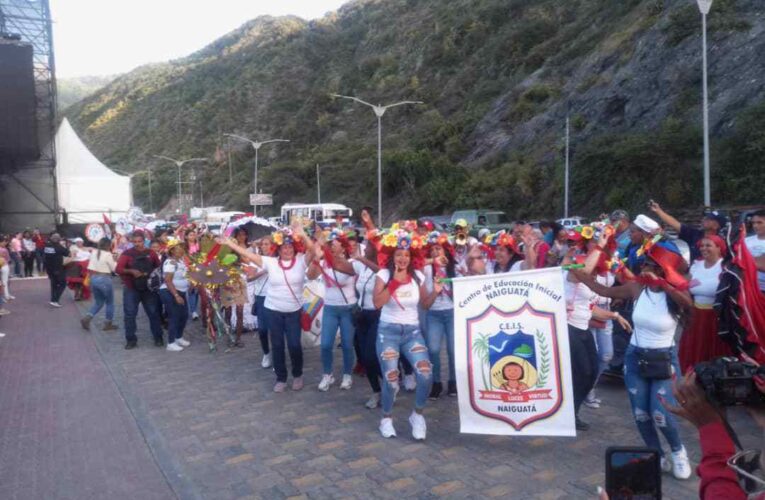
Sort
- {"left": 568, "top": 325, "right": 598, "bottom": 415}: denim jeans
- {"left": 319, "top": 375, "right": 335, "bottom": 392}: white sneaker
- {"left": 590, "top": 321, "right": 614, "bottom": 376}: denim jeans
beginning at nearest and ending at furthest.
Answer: {"left": 568, "top": 325, "right": 598, "bottom": 415}: denim jeans
{"left": 590, "top": 321, "right": 614, "bottom": 376}: denim jeans
{"left": 319, "top": 375, "right": 335, "bottom": 392}: white sneaker

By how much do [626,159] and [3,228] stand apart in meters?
27.8

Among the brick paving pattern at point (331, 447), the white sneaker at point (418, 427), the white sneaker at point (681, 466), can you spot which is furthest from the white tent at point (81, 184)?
the white sneaker at point (681, 466)

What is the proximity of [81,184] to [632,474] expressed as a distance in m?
36.1

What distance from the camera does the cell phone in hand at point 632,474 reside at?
218 cm

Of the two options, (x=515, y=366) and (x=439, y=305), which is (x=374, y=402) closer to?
(x=439, y=305)

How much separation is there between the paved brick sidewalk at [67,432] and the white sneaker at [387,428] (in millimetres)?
1726

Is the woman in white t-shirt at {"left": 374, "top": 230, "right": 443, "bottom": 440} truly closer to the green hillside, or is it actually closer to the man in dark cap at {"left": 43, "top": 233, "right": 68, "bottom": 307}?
the man in dark cap at {"left": 43, "top": 233, "right": 68, "bottom": 307}

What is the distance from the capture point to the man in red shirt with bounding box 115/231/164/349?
31.4 ft

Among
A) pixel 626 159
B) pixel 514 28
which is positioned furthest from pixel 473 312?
pixel 514 28

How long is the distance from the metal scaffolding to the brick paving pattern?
24.8 m

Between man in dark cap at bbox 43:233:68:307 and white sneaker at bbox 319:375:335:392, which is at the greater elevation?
man in dark cap at bbox 43:233:68:307

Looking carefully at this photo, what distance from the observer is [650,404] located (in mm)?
4484

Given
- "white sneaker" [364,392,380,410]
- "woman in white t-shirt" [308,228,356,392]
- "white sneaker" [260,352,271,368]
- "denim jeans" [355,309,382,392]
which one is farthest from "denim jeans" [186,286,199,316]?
"white sneaker" [364,392,380,410]

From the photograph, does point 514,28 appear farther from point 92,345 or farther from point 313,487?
point 313,487
